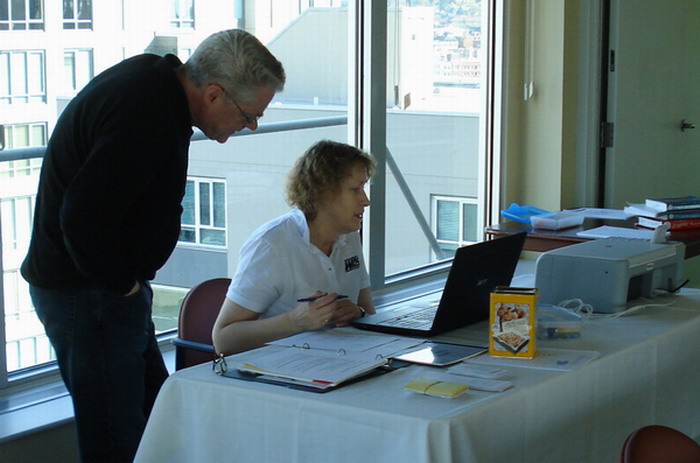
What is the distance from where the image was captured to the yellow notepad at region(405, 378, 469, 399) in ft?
5.81

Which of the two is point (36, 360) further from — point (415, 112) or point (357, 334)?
point (415, 112)

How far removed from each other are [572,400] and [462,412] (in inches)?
15.4

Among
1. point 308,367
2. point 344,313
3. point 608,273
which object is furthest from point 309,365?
point 608,273

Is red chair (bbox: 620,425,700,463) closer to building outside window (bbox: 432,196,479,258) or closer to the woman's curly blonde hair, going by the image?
the woman's curly blonde hair

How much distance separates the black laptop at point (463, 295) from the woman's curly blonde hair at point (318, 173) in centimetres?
36

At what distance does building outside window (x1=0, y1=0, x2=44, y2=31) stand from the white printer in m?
1.56

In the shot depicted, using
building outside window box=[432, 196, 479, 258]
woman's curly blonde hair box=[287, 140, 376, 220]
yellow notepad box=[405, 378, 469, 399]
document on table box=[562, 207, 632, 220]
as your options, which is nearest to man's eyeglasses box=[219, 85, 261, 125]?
woman's curly blonde hair box=[287, 140, 376, 220]

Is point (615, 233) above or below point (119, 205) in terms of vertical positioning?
below

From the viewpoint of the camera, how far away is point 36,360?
9.50ft

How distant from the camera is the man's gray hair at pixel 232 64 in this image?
2.12m

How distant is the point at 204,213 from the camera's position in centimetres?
345

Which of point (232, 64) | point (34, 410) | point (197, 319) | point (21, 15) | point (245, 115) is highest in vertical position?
point (21, 15)

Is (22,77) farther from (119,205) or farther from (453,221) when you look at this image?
(453,221)

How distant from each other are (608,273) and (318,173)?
811 mm
